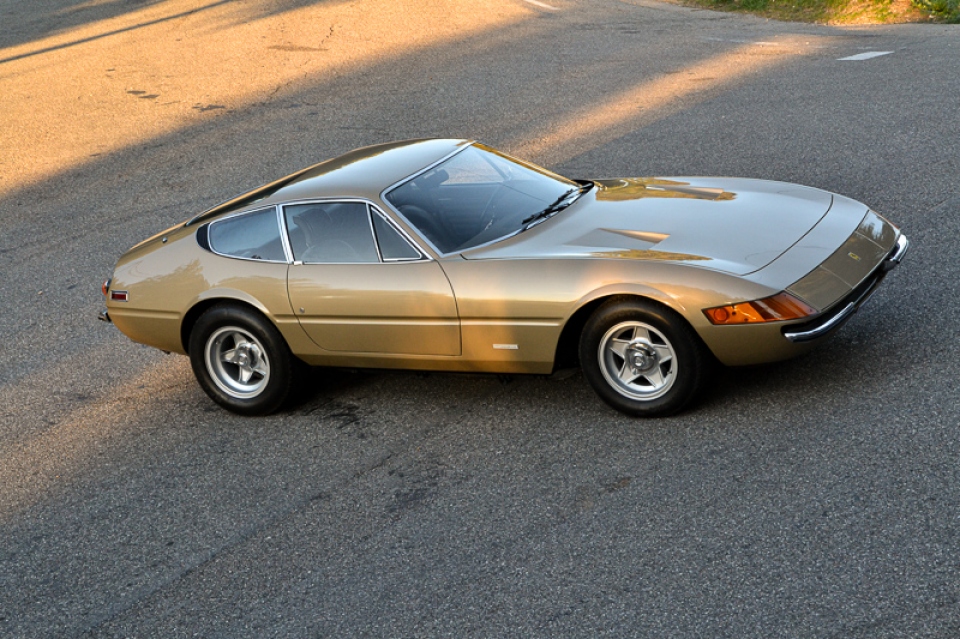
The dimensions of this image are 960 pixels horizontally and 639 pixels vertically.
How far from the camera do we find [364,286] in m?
5.75

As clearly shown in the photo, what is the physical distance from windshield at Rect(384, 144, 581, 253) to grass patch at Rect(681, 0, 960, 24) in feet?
34.5

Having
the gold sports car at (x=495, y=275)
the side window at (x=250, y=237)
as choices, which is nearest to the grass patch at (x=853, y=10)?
the gold sports car at (x=495, y=275)

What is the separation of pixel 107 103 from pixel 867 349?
37.9 ft

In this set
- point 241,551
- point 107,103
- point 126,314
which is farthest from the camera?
point 107,103

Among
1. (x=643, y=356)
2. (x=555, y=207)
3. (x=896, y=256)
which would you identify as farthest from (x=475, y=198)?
(x=896, y=256)

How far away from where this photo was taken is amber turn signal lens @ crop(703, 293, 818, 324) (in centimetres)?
490

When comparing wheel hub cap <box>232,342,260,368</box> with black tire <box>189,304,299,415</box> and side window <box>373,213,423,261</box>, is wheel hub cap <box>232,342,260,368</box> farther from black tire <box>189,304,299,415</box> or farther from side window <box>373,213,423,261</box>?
side window <box>373,213,423,261</box>

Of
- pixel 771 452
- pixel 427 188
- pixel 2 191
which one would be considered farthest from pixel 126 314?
pixel 2 191

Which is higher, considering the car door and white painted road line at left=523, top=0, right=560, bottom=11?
white painted road line at left=523, top=0, right=560, bottom=11

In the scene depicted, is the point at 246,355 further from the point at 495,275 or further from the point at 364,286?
the point at 495,275

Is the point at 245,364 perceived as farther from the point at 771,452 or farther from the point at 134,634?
the point at 771,452

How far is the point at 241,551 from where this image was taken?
4.80m

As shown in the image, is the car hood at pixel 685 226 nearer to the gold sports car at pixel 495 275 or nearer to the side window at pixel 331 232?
→ the gold sports car at pixel 495 275

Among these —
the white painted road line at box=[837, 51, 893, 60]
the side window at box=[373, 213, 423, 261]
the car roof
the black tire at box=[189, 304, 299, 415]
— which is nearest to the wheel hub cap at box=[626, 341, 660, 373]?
the side window at box=[373, 213, 423, 261]
